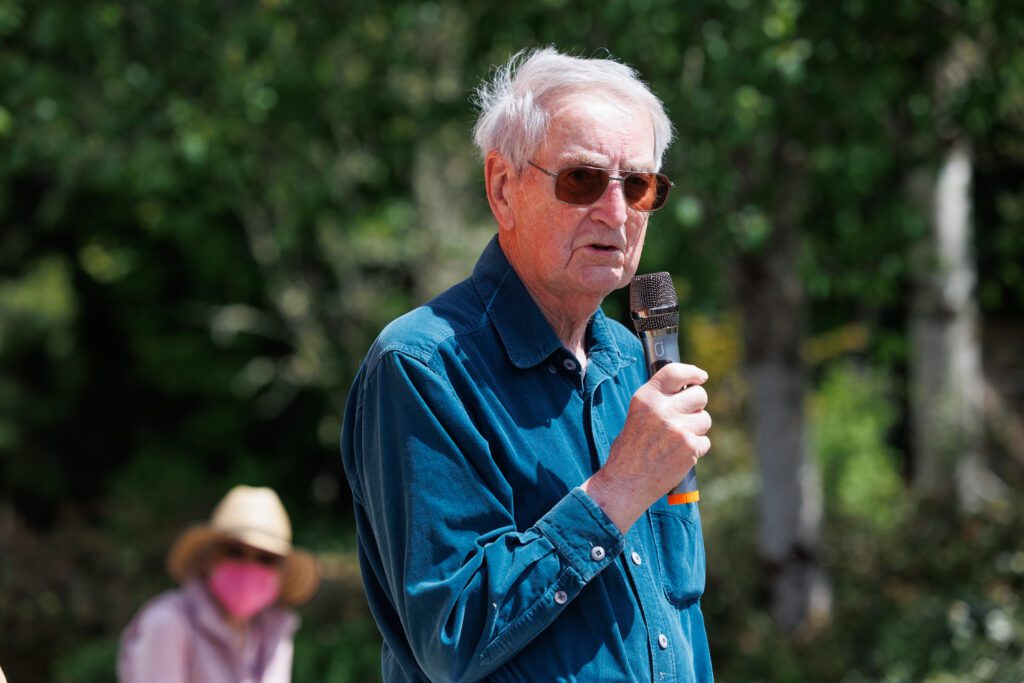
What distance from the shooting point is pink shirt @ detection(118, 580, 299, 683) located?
144 inches

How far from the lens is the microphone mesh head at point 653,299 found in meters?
1.94

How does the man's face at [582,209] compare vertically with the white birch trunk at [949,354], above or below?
above

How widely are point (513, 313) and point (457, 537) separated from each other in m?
0.39

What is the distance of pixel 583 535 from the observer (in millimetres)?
1714

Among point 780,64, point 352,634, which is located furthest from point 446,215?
point 780,64

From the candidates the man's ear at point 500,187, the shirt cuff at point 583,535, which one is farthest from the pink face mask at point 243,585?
the shirt cuff at point 583,535

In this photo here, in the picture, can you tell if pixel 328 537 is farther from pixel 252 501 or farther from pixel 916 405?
pixel 252 501

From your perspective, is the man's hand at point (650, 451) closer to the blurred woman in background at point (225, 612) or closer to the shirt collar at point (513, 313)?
the shirt collar at point (513, 313)

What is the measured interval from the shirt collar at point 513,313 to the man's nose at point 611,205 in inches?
6.8

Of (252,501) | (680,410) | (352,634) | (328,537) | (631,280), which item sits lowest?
(328,537)

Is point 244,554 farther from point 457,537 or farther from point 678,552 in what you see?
point 457,537

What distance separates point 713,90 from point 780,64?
409 mm

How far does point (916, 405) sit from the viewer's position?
305 inches

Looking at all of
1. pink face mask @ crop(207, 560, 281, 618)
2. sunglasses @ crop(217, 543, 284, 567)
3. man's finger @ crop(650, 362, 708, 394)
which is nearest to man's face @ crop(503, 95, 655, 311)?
man's finger @ crop(650, 362, 708, 394)
